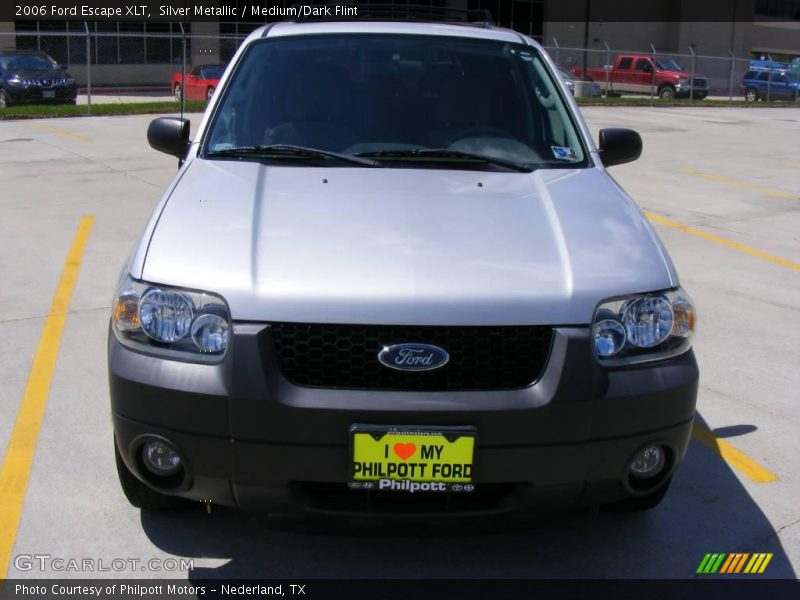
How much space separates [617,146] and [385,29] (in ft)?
4.18

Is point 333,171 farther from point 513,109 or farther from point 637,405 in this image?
point 637,405

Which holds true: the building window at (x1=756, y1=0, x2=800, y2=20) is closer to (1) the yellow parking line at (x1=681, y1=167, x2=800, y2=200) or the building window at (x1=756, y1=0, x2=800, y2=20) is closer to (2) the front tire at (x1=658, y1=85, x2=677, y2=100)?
(2) the front tire at (x1=658, y1=85, x2=677, y2=100)

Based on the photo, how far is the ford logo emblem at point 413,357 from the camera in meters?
2.84

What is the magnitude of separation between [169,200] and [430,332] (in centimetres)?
124

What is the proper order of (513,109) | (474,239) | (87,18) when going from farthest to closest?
(87,18), (513,109), (474,239)

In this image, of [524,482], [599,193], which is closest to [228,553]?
[524,482]

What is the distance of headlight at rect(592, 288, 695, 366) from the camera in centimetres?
298

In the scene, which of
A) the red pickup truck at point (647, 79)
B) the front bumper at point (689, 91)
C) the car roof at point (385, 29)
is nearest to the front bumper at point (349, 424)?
the car roof at point (385, 29)

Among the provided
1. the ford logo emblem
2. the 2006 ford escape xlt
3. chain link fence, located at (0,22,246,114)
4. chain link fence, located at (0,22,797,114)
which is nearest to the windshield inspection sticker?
the 2006 ford escape xlt

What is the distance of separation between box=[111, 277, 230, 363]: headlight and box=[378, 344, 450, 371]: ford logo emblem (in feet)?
1.60

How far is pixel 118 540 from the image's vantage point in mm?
3430

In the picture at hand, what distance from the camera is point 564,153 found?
4.20 metres

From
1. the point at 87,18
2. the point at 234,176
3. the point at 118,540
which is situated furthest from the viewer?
the point at 87,18

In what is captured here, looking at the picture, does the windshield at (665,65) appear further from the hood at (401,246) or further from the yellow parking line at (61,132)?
the hood at (401,246)
